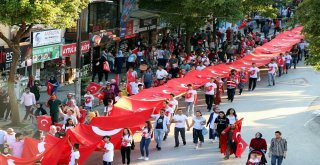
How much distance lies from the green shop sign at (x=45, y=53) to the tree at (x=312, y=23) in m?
11.6

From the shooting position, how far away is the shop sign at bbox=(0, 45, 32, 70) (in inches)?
1103

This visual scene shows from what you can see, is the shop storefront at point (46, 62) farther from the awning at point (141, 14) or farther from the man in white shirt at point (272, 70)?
the man in white shirt at point (272, 70)

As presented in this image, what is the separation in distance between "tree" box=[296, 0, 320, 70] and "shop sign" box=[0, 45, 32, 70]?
1168 centimetres

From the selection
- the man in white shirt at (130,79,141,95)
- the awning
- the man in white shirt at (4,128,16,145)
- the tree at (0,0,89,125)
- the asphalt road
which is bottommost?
the asphalt road

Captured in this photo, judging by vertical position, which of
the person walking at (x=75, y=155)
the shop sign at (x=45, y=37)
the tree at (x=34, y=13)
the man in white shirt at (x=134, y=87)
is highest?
the tree at (x=34, y=13)

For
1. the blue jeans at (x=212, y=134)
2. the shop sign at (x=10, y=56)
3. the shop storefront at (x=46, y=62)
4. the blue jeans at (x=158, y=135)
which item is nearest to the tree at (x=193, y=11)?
the shop storefront at (x=46, y=62)

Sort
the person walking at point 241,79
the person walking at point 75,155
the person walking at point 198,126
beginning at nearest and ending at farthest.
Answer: the person walking at point 75,155 < the person walking at point 198,126 < the person walking at point 241,79

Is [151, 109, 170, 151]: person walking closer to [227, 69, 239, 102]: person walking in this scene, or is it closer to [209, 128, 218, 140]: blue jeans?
[209, 128, 218, 140]: blue jeans

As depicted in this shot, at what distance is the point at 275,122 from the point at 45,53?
10.5m

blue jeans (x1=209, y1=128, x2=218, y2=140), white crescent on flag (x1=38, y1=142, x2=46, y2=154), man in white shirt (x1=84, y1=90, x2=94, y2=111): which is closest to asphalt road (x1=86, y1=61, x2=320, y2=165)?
blue jeans (x1=209, y1=128, x2=218, y2=140)

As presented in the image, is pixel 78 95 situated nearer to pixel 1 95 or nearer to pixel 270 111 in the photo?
pixel 1 95

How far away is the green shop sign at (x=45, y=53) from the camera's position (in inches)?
1156

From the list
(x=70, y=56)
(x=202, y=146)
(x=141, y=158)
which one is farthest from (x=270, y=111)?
(x=70, y=56)

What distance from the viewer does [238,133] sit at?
20.9 metres
